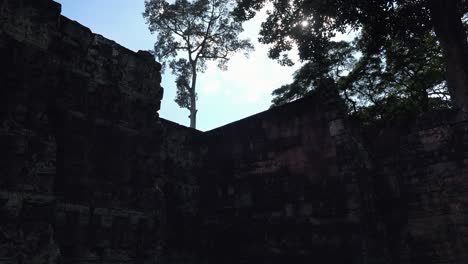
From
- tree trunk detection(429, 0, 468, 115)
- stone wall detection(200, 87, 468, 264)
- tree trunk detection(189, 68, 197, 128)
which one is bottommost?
stone wall detection(200, 87, 468, 264)

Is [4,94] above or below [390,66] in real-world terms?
below

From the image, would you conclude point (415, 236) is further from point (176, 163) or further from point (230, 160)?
point (176, 163)

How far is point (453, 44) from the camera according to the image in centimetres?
955

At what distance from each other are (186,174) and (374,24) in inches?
292

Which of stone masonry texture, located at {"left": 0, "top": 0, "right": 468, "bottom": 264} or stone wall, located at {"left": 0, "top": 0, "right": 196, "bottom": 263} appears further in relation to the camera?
stone masonry texture, located at {"left": 0, "top": 0, "right": 468, "bottom": 264}

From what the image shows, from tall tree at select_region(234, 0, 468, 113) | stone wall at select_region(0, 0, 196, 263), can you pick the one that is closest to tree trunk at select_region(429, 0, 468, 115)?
tall tree at select_region(234, 0, 468, 113)

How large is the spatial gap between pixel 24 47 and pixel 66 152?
163 centimetres

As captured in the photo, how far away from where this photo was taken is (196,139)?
10.5 m

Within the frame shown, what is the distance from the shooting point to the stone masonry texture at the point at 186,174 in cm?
503

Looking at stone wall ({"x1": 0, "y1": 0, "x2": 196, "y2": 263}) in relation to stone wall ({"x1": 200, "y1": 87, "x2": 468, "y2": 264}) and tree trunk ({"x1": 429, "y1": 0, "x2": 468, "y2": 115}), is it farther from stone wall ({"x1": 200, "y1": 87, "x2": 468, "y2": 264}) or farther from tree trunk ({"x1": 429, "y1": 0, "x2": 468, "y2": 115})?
tree trunk ({"x1": 429, "y1": 0, "x2": 468, "y2": 115})

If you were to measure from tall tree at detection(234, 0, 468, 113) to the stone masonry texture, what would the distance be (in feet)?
6.49

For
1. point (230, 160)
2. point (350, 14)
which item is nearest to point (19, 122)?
point (230, 160)

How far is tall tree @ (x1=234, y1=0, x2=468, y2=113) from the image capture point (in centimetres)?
950

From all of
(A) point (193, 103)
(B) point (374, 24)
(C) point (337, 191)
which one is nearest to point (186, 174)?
(C) point (337, 191)
